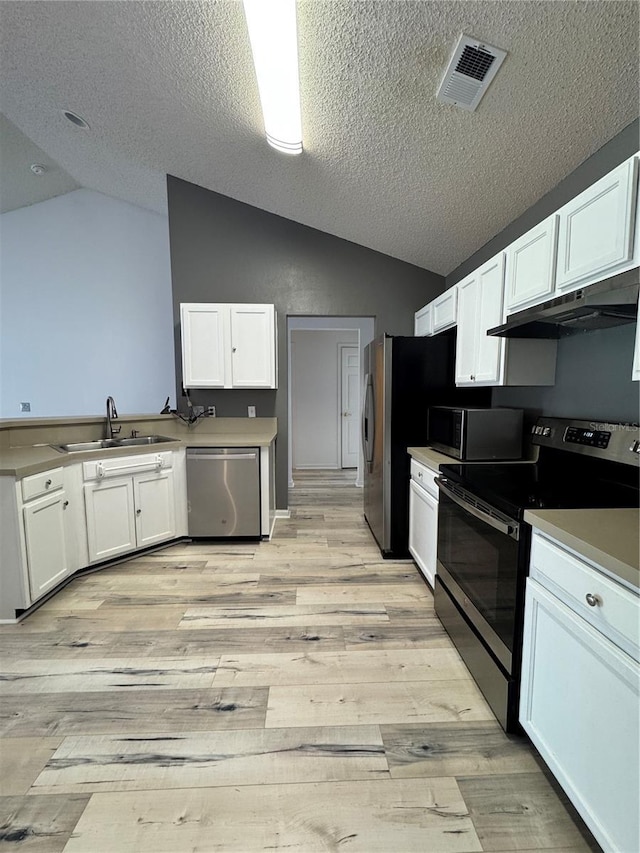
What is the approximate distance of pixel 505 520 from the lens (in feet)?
4.29

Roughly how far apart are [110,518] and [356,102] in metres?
3.06

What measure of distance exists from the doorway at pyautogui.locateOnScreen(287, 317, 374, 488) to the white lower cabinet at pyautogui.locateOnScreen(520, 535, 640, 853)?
15.0 feet

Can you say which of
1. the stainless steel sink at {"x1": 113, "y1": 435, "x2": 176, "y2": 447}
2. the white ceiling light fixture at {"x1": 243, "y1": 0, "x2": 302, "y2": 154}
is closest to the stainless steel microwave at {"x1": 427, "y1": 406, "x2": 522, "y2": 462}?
the white ceiling light fixture at {"x1": 243, "y1": 0, "x2": 302, "y2": 154}

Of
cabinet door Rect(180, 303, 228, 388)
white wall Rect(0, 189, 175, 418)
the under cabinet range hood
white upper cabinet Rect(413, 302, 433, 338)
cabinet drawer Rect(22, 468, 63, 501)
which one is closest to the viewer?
the under cabinet range hood

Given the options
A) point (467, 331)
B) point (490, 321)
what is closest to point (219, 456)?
point (467, 331)

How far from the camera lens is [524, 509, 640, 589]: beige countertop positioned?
0.87 metres

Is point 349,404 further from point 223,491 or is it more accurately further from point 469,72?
point 469,72

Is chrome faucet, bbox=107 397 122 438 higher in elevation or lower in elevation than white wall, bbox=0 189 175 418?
lower

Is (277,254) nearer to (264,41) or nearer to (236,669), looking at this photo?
(264,41)

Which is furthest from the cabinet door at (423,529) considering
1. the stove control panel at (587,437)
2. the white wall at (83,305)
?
the white wall at (83,305)

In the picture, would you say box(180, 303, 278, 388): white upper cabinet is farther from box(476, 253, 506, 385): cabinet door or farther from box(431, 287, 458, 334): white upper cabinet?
box(476, 253, 506, 385): cabinet door

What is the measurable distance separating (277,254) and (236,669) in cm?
344

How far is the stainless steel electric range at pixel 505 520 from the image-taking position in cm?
129

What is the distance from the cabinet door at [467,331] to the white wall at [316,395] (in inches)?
136
